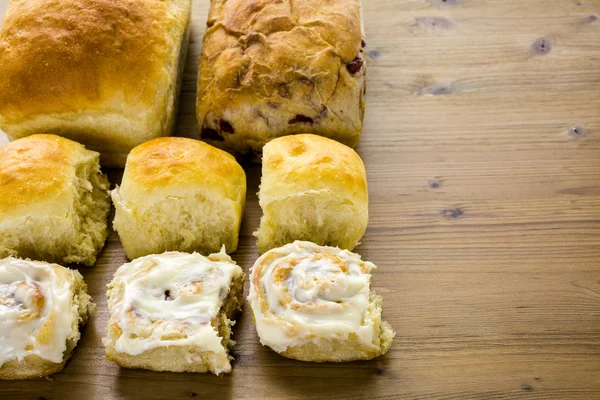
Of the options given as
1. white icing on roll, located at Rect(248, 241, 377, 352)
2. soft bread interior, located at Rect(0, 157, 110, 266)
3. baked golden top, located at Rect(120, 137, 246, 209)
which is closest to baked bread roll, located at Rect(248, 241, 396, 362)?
white icing on roll, located at Rect(248, 241, 377, 352)

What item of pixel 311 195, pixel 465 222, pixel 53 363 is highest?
pixel 311 195

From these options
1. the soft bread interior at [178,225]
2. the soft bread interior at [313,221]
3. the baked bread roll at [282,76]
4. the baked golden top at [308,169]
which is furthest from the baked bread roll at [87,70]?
→ the soft bread interior at [313,221]

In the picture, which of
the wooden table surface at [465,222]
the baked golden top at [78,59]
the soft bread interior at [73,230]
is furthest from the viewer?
the baked golden top at [78,59]

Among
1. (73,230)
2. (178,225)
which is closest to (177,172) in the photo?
(178,225)

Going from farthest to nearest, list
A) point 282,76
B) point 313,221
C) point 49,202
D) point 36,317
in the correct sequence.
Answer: point 282,76 → point 313,221 → point 49,202 → point 36,317

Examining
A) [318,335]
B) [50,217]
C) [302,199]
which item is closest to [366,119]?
[302,199]

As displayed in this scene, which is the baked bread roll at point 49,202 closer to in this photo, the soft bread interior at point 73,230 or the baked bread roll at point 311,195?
the soft bread interior at point 73,230

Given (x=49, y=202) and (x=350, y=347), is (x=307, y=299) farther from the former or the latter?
(x=49, y=202)
